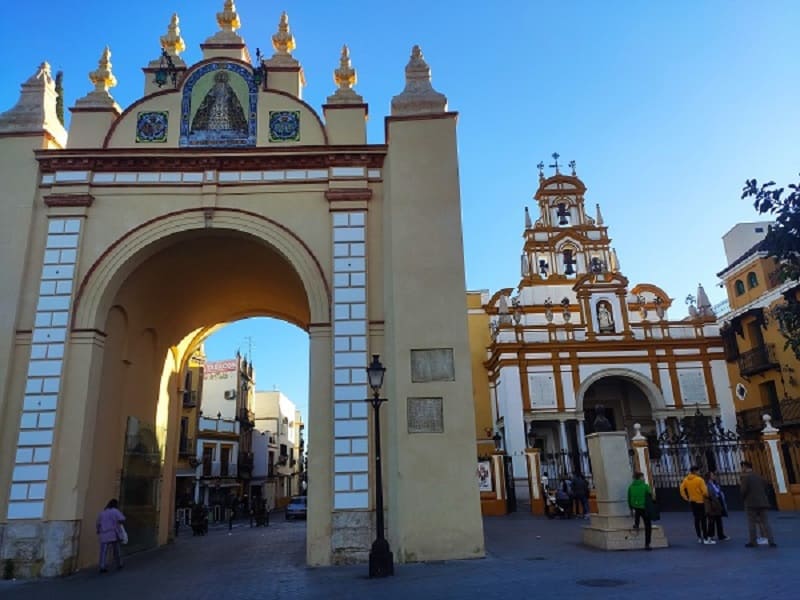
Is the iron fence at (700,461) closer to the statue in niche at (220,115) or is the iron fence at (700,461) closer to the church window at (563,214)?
the statue in niche at (220,115)

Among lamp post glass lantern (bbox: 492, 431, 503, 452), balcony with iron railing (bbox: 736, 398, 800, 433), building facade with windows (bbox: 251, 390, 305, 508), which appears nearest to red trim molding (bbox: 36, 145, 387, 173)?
lamp post glass lantern (bbox: 492, 431, 503, 452)

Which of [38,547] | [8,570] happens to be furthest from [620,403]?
[8,570]

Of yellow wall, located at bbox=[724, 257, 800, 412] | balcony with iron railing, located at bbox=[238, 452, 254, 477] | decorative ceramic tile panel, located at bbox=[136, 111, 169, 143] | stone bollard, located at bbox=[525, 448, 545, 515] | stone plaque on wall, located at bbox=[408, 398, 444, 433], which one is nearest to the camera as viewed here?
stone plaque on wall, located at bbox=[408, 398, 444, 433]

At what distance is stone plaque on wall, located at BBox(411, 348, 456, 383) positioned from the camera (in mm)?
11344

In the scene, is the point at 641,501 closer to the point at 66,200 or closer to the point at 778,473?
the point at 778,473

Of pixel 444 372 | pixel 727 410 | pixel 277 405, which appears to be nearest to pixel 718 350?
pixel 727 410

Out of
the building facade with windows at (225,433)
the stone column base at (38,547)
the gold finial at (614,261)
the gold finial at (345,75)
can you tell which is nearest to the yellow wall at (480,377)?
the gold finial at (614,261)

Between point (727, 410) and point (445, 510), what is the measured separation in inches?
952

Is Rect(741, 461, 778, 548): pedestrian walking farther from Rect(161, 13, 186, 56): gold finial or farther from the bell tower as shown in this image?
the bell tower

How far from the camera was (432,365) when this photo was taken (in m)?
11.4

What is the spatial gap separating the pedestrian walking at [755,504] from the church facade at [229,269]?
441 cm

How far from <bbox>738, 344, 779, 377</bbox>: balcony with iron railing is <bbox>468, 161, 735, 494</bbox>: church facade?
1545 millimetres

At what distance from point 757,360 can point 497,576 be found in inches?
966

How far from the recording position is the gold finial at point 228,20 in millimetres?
14852
